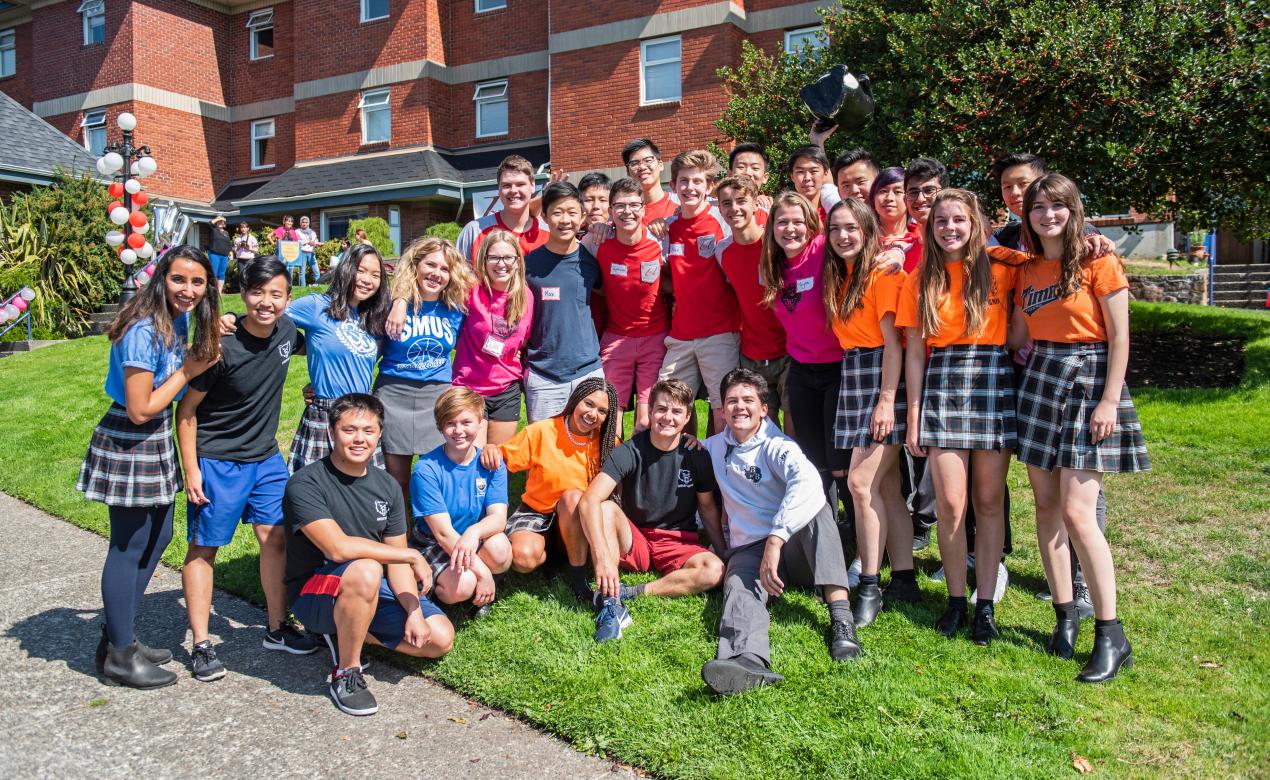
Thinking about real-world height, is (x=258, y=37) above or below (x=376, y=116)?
above

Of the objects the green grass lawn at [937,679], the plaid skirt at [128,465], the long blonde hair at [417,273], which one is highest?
the long blonde hair at [417,273]

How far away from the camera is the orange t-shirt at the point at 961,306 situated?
420 cm

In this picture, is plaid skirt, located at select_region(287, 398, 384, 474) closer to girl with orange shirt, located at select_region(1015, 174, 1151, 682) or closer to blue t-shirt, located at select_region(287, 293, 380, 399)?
blue t-shirt, located at select_region(287, 293, 380, 399)

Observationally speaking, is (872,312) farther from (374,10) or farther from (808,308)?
(374,10)

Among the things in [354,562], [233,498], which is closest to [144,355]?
[233,498]

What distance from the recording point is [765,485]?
4531 millimetres

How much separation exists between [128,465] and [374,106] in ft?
70.3

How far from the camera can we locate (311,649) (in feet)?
14.7

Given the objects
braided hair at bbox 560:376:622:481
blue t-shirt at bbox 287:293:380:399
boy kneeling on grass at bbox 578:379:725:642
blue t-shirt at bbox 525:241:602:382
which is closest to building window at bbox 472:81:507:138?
blue t-shirt at bbox 525:241:602:382

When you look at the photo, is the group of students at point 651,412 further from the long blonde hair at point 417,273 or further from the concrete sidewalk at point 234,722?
the concrete sidewalk at point 234,722

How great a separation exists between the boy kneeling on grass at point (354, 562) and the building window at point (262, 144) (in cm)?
2608

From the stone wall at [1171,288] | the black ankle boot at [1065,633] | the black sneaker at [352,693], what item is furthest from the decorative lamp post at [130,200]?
the stone wall at [1171,288]

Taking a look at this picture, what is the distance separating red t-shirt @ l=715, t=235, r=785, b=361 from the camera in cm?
505

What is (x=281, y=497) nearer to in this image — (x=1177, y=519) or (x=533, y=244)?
(x=533, y=244)
